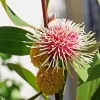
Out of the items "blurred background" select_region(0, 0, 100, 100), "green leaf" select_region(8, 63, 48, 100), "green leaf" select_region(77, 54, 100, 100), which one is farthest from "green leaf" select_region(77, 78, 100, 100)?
"blurred background" select_region(0, 0, 100, 100)

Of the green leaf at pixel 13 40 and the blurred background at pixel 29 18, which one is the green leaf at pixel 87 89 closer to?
the green leaf at pixel 13 40

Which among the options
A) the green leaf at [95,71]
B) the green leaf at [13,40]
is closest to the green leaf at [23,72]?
the green leaf at [13,40]

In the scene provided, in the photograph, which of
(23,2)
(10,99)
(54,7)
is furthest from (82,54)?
(54,7)

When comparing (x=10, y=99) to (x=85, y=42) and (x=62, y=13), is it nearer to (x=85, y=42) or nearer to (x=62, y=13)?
(x=85, y=42)

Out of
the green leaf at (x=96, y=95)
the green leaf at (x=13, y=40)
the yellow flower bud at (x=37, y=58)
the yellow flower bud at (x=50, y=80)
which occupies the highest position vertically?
the green leaf at (x=13, y=40)

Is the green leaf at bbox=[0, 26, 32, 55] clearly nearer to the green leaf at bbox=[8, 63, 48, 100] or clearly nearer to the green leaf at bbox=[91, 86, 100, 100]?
the green leaf at bbox=[8, 63, 48, 100]
